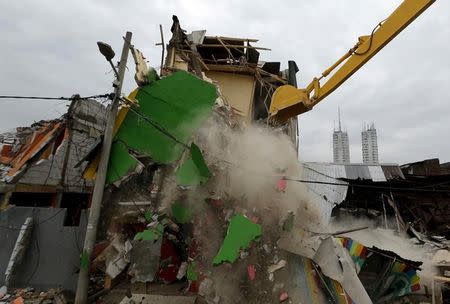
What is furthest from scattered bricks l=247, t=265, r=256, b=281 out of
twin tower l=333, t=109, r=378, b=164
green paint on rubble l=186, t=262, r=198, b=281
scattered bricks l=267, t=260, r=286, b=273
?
twin tower l=333, t=109, r=378, b=164

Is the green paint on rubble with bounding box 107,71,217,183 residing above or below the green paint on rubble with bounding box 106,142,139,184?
above

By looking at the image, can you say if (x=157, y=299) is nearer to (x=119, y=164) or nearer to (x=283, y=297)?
(x=283, y=297)

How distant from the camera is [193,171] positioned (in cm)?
679

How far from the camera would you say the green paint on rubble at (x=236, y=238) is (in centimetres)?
586

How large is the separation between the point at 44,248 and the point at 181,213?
377 centimetres

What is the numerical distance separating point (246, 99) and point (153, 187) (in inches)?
248

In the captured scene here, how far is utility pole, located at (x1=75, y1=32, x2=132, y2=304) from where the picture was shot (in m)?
6.41

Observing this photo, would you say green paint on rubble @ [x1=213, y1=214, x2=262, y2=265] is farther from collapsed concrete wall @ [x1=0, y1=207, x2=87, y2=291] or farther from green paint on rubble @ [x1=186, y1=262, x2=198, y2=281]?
collapsed concrete wall @ [x1=0, y1=207, x2=87, y2=291]

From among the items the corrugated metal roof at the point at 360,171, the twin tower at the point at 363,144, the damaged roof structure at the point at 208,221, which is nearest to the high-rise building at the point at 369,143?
the twin tower at the point at 363,144

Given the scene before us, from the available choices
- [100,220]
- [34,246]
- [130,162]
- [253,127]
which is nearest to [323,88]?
[253,127]

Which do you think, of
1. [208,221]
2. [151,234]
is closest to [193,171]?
[208,221]

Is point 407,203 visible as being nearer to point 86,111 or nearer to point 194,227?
point 194,227

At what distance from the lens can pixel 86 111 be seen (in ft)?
39.7

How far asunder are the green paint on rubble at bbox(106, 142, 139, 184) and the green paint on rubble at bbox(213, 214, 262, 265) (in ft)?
9.03
